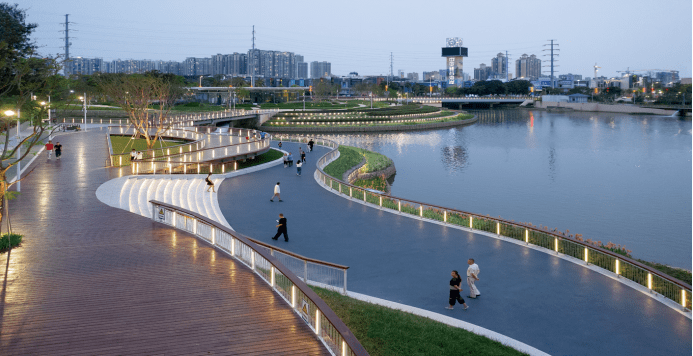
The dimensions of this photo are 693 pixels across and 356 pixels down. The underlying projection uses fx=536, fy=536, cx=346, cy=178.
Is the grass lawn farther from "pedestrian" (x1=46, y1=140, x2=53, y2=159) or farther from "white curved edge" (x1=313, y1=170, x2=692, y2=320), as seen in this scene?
"white curved edge" (x1=313, y1=170, x2=692, y2=320)

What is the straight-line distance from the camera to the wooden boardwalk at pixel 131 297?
856 centimetres

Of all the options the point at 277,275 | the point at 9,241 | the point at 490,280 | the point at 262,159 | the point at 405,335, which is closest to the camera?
the point at 277,275

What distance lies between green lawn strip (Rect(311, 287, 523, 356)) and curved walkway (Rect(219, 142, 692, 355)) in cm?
100

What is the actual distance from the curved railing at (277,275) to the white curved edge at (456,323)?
1.34 meters

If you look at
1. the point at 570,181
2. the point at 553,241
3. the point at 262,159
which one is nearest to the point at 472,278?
the point at 553,241

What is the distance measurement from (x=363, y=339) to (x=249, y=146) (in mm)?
26302

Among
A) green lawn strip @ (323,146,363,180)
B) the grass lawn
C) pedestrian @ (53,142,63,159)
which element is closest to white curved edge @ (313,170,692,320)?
green lawn strip @ (323,146,363,180)

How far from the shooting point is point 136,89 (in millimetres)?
43031

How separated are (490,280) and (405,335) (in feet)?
15.4

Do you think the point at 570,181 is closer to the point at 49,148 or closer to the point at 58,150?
the point at 58,150

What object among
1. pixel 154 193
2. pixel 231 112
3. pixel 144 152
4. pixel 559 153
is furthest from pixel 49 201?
pixel 231 112

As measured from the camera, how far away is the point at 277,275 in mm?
10898

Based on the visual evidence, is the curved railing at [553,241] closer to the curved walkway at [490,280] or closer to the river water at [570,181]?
the curved walkway at [490,280]

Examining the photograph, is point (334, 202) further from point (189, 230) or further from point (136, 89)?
point (136, 89)
